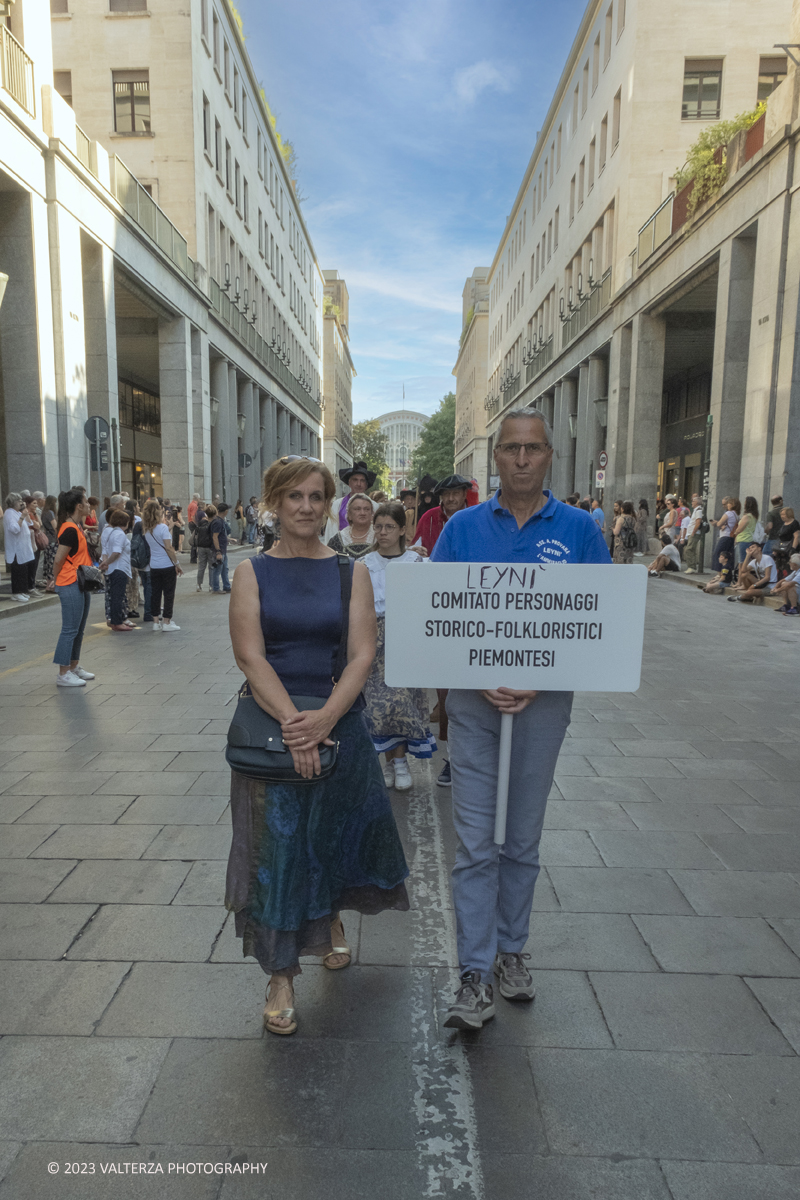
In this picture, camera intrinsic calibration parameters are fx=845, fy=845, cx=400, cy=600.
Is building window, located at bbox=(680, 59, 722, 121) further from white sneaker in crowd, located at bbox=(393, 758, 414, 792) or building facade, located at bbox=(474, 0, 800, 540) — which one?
white sneaker in crowd, located at bbox=(393, 758, 414, 792)

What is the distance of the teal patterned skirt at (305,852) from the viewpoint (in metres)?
2.71

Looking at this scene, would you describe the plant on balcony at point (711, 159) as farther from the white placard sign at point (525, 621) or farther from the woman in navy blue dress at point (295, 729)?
the woman in navy blue dress at point (295, 729)

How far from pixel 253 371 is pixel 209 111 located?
1120cm

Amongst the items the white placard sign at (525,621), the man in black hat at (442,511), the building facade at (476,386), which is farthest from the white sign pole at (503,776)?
the building facade at (476,386)

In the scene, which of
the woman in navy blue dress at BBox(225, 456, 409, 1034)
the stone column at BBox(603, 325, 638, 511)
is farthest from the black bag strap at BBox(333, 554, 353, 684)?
the stone column at BBox(603, 325, 638, 511)

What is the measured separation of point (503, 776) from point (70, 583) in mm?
6423

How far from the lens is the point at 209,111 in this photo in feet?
99.0

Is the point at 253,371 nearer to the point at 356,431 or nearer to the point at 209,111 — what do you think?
the point at 209,111

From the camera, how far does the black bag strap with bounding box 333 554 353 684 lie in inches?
110

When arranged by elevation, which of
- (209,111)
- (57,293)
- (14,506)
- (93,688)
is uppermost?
(209,111)

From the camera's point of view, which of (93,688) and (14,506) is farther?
(14,506)

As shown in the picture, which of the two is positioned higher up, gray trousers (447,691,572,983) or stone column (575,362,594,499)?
stone column (575,362,594,499)

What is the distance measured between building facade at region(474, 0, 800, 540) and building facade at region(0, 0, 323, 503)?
45.1 ft

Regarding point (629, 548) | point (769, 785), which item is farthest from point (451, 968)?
point (629, 548)
